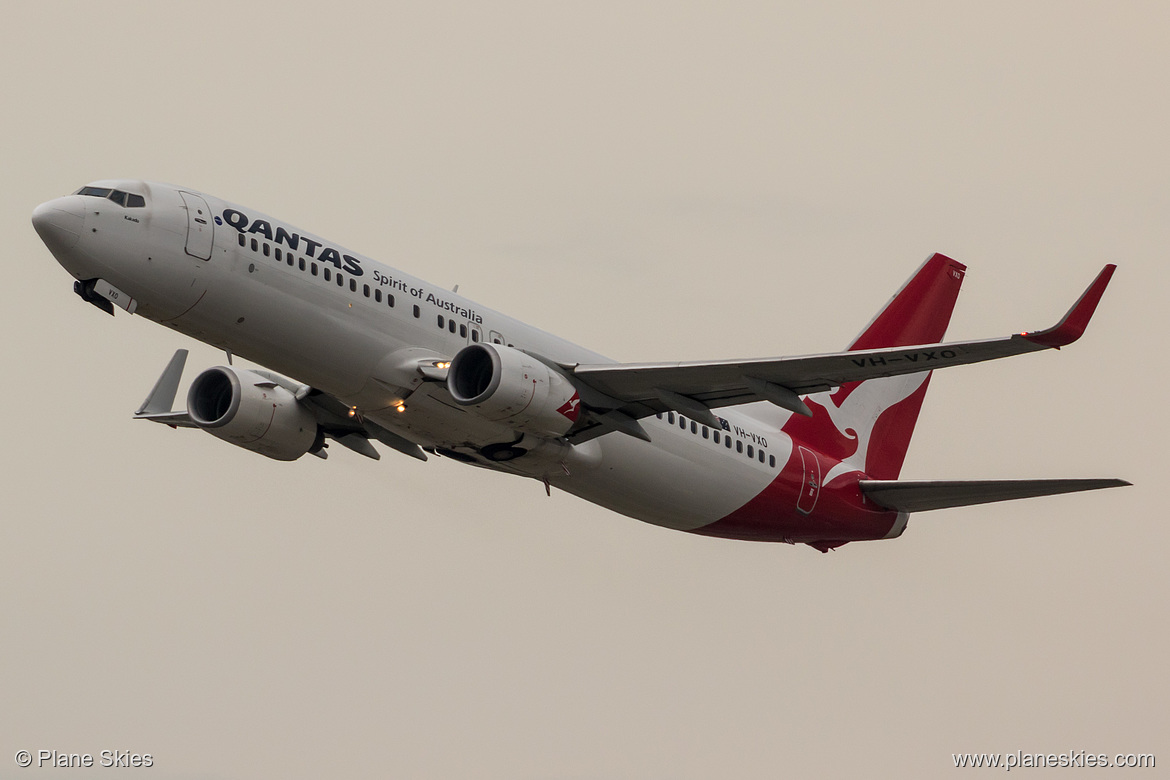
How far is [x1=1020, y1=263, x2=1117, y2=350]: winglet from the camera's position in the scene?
29.6 m

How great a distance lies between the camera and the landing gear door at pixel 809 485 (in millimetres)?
42438

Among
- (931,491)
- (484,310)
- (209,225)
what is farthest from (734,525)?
(209,225)

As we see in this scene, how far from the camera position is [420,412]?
3591 cm

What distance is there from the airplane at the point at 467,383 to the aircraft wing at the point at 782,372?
46 millimetres

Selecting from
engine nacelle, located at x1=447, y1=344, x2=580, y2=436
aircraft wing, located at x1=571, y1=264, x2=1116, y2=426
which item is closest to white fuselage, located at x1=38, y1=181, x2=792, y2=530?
engine nacelle, located at x1=447, y1=344, x2=580, y2=436

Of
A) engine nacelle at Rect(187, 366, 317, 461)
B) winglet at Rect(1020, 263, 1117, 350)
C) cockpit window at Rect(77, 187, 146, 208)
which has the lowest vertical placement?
winglet at Rect(1020, 263, 1117, 350)

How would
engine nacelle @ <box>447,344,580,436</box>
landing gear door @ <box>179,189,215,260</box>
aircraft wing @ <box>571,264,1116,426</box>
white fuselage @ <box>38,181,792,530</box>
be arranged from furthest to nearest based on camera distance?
engine nacelle @ <box>447,344,580,436</box>
landing gear door @ <box>179,189,215,260</box>
white fuselage @ <box>38,181,792,530</box>
aircraft wing @ <box>571,264,1116,426</box>

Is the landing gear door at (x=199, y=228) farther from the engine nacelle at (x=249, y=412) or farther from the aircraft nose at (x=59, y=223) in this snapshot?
the engine nacelle at (x=249, y=412)

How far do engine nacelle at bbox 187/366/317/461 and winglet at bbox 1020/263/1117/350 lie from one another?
1878 centimetres

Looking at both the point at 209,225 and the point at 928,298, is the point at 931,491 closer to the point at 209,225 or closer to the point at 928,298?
the point at 928,298

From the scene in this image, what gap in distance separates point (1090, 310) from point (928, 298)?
18.5 metres

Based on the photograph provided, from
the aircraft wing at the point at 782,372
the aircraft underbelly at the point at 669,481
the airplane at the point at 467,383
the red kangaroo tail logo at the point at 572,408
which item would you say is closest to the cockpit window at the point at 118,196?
the airplane at the point at 467,383

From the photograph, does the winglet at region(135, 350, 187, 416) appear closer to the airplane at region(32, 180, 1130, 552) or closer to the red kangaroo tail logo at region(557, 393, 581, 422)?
the airplane at region(32, 180, 1130, 552)

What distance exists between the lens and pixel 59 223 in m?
32.8
